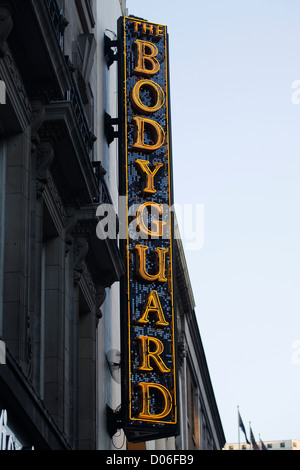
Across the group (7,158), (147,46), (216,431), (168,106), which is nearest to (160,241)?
(168,106)

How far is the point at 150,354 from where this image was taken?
25.0 metres

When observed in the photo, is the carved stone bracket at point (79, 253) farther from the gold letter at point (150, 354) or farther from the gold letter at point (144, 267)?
the gold letter at point (144, 267)

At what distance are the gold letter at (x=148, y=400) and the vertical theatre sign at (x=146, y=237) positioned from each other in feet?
0.07

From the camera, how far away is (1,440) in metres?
13.2

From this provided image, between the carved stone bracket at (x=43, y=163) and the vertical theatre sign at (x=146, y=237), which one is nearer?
the carved stone bracket at (x=43, y=163)

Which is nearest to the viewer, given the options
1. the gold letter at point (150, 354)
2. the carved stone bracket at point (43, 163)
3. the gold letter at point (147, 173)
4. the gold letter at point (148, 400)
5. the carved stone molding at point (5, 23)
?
the carved stone molding at point (5, 23)

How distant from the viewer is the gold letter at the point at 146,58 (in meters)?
28.0

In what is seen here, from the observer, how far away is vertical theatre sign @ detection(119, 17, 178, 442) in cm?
2472

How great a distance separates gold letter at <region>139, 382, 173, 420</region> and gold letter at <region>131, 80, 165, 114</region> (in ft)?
23.5

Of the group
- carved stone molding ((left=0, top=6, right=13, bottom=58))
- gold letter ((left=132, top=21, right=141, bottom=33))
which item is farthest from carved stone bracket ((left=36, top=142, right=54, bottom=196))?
gold letter ((left=132, top=21, right=141, bottom=33))

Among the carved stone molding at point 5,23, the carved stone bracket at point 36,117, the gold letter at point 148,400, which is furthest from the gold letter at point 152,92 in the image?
the carved stone molding at point 5,23

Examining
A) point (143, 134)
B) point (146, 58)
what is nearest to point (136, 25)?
point (146, 58)

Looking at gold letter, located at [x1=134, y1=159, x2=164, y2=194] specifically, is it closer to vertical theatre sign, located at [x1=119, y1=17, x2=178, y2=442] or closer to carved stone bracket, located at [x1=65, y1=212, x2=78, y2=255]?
vertical theatre sign, located at [x1=119, y1=17, x2=178, y2=442]
